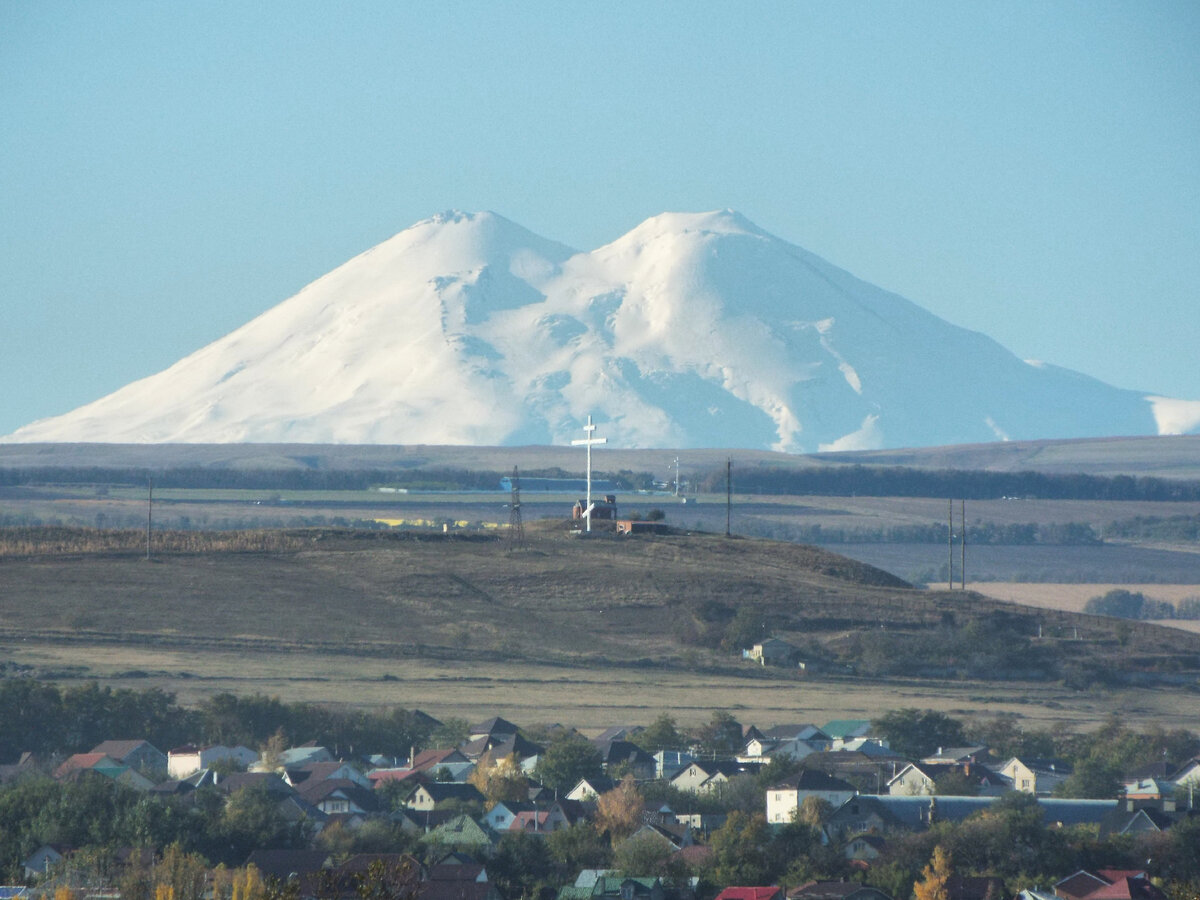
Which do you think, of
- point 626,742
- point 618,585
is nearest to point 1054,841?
point 626,742

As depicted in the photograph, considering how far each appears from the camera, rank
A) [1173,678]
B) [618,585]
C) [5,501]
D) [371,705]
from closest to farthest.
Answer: [371,705] → [1173,678] → [618,585] → [5,501]

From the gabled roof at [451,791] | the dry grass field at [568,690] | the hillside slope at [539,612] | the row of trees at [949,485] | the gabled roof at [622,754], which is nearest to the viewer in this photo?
the gabled roof at [451,791]

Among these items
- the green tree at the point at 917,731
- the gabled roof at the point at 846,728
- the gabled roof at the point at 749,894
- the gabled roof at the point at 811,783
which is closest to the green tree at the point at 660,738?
the gabled roof at the point at 846,728

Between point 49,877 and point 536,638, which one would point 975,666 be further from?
point 49,877

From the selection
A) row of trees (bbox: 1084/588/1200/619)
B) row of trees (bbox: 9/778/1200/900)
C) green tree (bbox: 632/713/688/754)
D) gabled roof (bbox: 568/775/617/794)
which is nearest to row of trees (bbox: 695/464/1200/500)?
row of trees (bbox: 1084/588/1200/619)

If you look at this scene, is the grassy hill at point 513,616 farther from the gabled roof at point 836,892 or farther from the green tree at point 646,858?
the gabled roof at point 836,892
